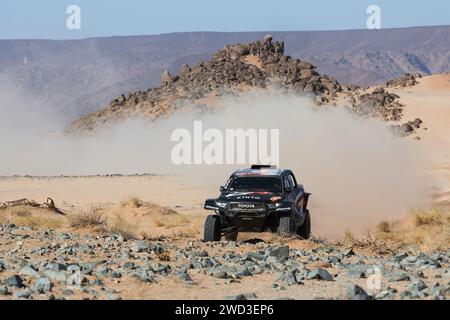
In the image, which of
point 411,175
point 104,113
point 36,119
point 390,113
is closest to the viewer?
point 411,175

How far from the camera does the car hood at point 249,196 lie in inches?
711

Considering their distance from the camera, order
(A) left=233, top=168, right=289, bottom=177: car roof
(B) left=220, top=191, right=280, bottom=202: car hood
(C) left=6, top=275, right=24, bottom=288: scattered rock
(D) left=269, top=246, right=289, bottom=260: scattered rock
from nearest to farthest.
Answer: (C) left=6, top=275, right=24, bottom=288: scattered rock
(D) left=269, top=246, right=289, bottom=260: scattered rock
(B) left=220, top=191, right=280, bottom=202: car hood
(A) left=233, top=168, right=289, bottom=177: car roof

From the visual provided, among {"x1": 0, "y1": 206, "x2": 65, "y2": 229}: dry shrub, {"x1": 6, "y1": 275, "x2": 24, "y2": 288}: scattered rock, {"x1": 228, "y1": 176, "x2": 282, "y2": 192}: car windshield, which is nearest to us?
{"x1": 6, "y1": 275, "x2": 24, "y2": 288}: scattered rock

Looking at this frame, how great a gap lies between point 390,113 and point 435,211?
185 ft

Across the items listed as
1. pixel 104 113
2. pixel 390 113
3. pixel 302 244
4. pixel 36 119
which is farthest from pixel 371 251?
pixel 36 119

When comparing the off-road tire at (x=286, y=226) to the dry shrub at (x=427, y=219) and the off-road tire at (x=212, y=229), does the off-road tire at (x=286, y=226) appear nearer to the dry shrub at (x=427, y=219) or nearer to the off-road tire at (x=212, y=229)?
the off-road tire at (x=212, y=229)

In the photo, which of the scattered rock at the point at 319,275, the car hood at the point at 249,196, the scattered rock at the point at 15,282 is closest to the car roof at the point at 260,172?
the car hood at the point at 249,196

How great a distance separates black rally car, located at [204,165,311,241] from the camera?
58.8ft

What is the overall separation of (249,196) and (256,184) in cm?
87

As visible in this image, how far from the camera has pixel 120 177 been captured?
176 ft

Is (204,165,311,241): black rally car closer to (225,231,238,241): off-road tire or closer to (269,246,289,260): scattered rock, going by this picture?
(225,231,238,241): off-road tire

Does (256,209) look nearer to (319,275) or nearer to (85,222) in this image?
(85,222)

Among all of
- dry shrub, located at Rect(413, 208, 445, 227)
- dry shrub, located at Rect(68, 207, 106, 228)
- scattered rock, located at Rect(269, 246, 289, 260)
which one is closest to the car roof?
dry shrub, located at Rect(68, 207, 106, 228)
